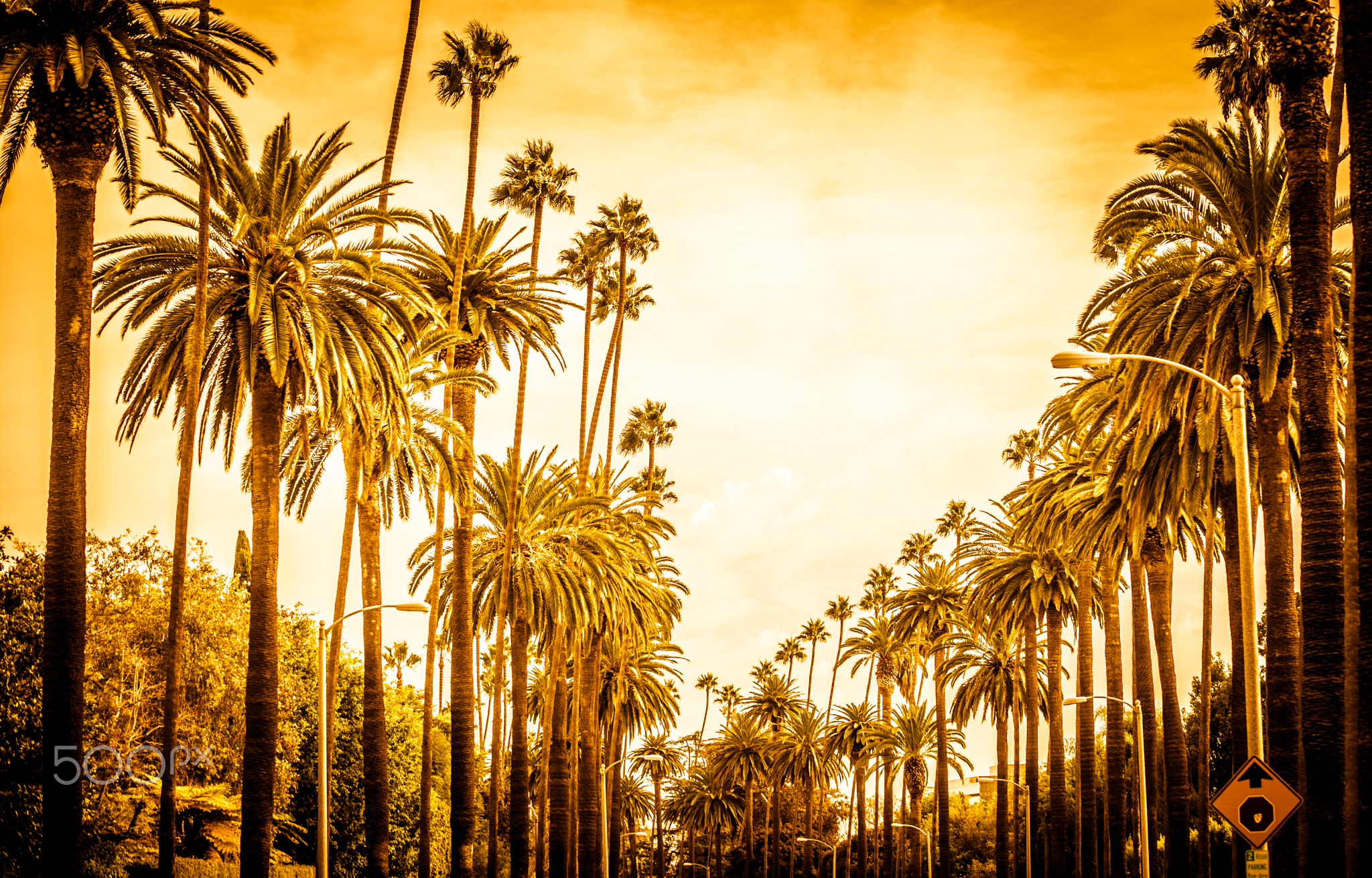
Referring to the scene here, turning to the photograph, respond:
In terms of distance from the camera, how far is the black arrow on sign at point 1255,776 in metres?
13.4

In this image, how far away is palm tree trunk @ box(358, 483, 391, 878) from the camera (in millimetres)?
29938

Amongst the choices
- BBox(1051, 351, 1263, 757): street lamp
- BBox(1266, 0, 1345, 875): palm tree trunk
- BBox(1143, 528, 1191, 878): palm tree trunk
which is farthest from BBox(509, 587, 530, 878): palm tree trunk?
BBox(1051, 351, 1263, 757): street lamp

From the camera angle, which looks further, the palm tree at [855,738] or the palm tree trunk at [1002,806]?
the palm tree at [855,738]

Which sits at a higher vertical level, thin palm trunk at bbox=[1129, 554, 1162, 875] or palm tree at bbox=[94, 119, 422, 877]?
palm tree at bbox=[94, 119, 422, 877]

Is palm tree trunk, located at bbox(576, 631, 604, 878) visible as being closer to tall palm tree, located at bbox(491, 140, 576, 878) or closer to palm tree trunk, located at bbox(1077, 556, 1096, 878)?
tall palm tree, located at bbox(491, 140, 576, 878)

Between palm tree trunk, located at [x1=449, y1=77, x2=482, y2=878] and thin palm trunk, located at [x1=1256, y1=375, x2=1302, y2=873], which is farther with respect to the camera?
palm tree trunk, located at [x1=449, y1=77, x2=482, y2=878]

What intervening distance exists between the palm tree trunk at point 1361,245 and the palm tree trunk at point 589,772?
3756 centimetres

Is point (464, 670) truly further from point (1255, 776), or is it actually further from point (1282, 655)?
point (1255, 776)

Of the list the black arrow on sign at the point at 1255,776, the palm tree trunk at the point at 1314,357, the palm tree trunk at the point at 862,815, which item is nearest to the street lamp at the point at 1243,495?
the black arrow on sign at the point at 1255,776

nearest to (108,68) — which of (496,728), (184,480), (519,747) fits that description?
(184,480)

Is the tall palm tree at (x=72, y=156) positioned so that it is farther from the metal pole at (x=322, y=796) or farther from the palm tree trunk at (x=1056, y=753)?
the palm tree trunk at (x=1056, y=753)

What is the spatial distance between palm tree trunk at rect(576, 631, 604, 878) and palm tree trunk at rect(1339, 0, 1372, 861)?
3756 centimetres

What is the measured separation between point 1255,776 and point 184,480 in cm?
2242

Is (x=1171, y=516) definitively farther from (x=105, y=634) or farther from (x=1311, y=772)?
(x=105, y=634)
